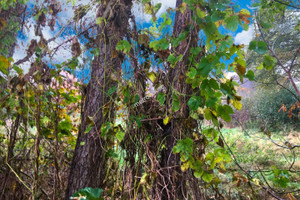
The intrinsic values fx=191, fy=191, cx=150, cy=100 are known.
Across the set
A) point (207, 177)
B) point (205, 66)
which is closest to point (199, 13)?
point (205, 66)

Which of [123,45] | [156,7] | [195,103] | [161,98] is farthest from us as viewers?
[156,7]

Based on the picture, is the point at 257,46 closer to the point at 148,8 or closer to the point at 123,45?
the point at 123,45

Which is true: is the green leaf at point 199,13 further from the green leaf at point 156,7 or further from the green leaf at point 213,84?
the green leaf at point 156,7

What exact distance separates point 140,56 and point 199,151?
87 centimetres

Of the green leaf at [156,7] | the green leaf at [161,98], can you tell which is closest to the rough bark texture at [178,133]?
the green leaf at [161,98]

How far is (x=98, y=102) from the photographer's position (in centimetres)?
163

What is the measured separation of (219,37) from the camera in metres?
0.96

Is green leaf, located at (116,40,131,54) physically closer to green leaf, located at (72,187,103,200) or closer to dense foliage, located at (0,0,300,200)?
dense foliage, located at (0,0,300,200)

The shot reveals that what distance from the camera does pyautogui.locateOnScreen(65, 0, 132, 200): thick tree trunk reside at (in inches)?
59.9

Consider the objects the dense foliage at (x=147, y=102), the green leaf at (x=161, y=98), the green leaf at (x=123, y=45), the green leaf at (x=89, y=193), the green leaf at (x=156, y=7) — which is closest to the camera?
the green leaf at (x=89, y=193)

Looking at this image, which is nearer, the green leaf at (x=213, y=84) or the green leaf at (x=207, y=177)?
the green leaf at (x=213, y=84)

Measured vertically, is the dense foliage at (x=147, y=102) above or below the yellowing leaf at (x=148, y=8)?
below

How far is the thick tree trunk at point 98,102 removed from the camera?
4.99 feet

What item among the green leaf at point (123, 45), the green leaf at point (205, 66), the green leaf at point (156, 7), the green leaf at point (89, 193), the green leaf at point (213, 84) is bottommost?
the green leaf at point (89, 193)
